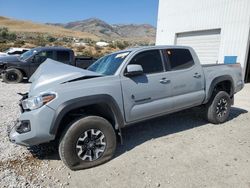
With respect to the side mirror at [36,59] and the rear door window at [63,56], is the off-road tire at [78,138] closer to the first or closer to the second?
the rear door window at [63,56]

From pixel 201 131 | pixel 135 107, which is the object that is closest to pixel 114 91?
pixel 135 107

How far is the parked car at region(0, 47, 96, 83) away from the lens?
33.5 feet

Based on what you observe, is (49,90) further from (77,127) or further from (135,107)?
(135,107)

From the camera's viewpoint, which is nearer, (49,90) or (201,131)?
(49,90)

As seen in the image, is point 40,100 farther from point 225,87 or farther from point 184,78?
point 225,87

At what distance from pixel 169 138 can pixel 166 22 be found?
12486mm

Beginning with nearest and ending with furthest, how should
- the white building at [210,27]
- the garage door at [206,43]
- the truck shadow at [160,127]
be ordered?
1. the truck shadow at [160,127]
2. the white building at [210,27]
3. the garage door at [206,43]

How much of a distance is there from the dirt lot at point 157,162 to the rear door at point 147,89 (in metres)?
0.66

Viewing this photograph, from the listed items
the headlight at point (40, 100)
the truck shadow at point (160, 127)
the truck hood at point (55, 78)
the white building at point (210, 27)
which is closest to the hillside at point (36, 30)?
the white building at point (210, 27)

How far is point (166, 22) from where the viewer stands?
1524 cm

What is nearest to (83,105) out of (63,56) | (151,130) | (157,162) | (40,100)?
(40,100)

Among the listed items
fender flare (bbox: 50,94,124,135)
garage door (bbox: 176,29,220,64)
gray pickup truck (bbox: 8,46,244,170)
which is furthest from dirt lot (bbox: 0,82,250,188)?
garage door (bbox: 176,29,220,64)

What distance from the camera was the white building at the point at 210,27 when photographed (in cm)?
1077

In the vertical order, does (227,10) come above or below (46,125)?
above
